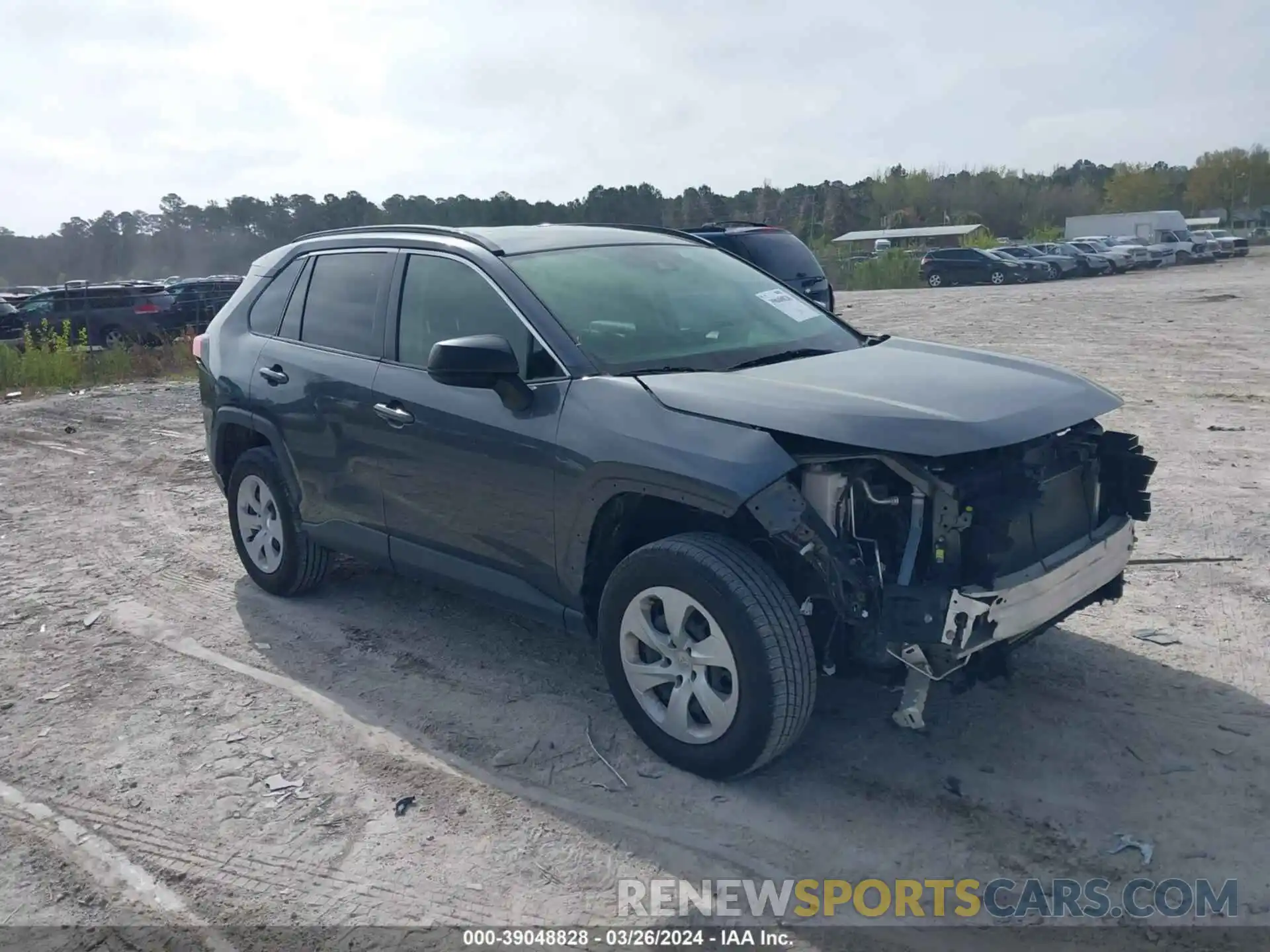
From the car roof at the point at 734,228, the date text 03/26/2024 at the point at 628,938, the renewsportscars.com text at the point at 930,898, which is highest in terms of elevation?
the car roof at the point at 734,228

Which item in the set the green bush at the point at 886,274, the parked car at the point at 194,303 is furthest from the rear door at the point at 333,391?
the green bush at the point at 886,274

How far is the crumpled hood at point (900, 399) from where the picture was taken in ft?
11.1

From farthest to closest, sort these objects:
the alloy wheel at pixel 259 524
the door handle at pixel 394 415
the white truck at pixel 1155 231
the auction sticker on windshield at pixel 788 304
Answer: the white truck at pixel 1155 231 → the alloy wheel at pixel 259 524 → the auction sticker on windshield at pixel 788 304 → the door handle at pixel 394 415

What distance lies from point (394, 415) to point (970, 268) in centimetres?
3630

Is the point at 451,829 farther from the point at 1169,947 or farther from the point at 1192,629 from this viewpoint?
the point at 1192,629

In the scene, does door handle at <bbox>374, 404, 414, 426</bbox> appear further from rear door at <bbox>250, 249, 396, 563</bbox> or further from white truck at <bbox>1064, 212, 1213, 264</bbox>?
white truck at <bbox>1064, 212, 1213, 264</bbox>

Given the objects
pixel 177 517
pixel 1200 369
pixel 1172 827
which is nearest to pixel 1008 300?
pixel 1200 369

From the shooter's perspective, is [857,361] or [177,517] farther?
[177,517]

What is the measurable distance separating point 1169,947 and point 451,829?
215cm

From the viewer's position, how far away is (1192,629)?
4816mm

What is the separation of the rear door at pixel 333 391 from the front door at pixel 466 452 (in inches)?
5.0

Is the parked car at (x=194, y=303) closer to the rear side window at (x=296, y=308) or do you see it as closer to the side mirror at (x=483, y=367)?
the rear side window at (x=296, y=308)

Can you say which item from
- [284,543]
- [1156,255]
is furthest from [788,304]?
[1156,255]

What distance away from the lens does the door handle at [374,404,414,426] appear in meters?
4.59
